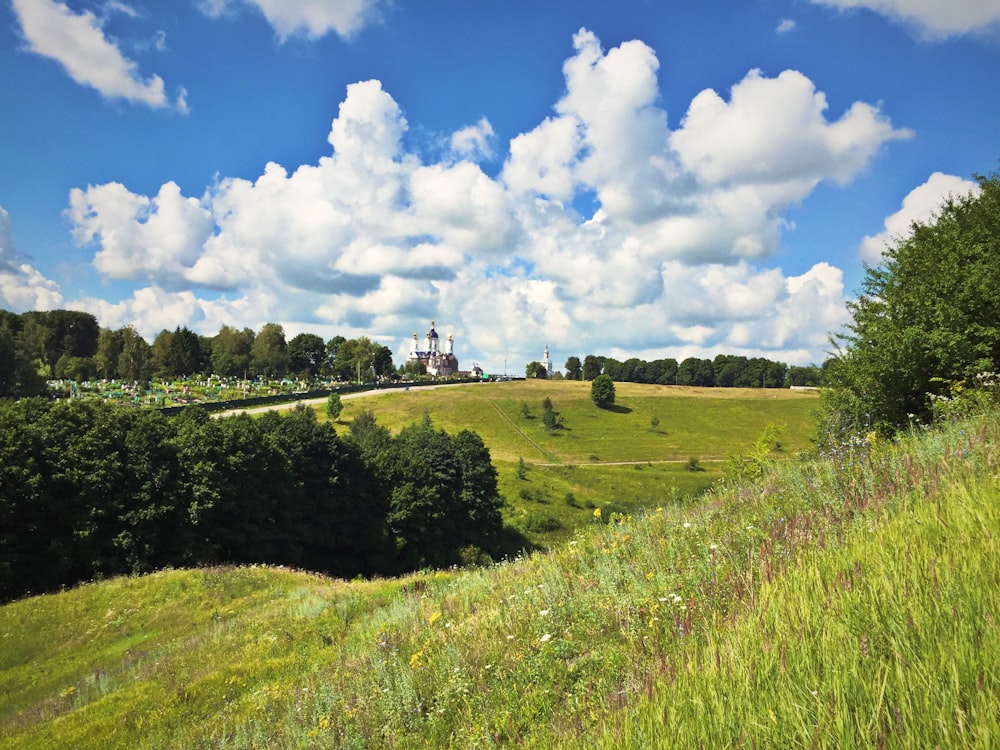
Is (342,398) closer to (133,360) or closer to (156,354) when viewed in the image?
(133,360)

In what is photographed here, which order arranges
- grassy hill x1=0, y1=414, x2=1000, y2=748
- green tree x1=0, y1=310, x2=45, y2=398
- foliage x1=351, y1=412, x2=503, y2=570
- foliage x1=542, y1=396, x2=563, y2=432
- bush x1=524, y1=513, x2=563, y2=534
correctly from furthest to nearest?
1. foliage x1=542, y1=396, x2=563, y2=432
2. green tree x1=0, y1=310, x2=45, y2=398
3. bush x1=524, y1=513, x2=563, y2=534
4. foliage x1=351, y1=412, x2=503, y2=570
5. grassy hill x1=0, y1=414, x2=1000, y2=748

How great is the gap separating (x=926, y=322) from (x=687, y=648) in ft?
73.3

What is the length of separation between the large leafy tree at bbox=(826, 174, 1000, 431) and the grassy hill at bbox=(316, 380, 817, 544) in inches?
1850

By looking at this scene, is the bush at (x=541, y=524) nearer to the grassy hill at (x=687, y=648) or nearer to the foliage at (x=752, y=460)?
the foliage at (x=752, y=460)

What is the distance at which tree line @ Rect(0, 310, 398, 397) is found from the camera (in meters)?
101

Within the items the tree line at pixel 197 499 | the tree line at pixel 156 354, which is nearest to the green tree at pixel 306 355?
the tree line at pixel 156 354

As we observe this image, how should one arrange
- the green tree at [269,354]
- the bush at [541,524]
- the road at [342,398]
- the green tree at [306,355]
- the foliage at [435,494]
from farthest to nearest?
the green tree at [306,355] → the green tree at [269,354] → the road at [342,398] → the bush at [541,524] → the foliage at [435,494]

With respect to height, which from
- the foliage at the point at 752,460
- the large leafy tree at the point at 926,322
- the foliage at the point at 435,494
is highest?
the large leafy tree at the point at 926,322

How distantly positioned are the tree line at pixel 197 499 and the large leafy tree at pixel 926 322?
41.2m

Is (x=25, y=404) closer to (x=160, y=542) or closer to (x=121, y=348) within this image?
(x=160, y=542)

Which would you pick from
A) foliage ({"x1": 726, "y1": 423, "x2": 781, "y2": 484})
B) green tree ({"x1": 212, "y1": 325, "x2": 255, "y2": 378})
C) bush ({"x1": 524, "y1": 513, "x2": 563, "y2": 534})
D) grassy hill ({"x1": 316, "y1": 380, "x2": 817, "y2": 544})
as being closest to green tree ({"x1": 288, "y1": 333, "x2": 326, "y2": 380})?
green tree ({"x1": 212, "y1": 325, "x2": 255, "y2": 378})

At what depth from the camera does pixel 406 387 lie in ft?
486

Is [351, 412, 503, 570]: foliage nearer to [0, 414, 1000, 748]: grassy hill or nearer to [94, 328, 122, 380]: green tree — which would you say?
[0, 414, 1000, 748]: grassy hill

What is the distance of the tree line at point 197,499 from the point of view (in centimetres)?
3494
